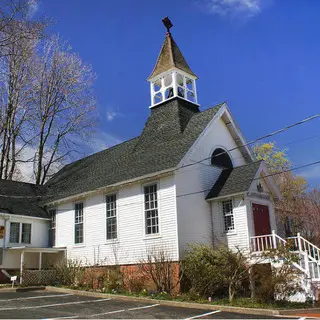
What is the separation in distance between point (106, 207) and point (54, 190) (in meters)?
6.73

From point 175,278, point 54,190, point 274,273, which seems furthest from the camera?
point 54,190

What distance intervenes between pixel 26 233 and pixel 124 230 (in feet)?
22.8

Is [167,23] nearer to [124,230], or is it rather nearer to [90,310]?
[124,230]

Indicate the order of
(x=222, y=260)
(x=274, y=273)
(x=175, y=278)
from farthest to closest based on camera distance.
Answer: (x=175, y=278) → (x=222, y=260) → (x=274, y=273)

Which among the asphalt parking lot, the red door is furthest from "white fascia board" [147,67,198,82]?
the asphalt parking lot

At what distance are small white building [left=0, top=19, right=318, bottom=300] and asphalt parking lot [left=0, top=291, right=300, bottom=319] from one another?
3676 mm

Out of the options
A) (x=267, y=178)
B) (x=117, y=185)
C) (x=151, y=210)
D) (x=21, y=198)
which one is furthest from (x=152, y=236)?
(x=21, y=198)

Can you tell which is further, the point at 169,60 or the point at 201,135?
the point at 169,60

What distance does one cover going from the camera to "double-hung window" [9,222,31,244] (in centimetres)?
2202

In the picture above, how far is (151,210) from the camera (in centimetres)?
1845

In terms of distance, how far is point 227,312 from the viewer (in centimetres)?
1255

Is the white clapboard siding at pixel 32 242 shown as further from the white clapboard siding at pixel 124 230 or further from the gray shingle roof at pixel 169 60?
the gray shingle roof at pixel 169 60

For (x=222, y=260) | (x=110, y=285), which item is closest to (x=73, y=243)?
(x=110, y=285)

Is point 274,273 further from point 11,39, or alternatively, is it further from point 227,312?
point 11,39
